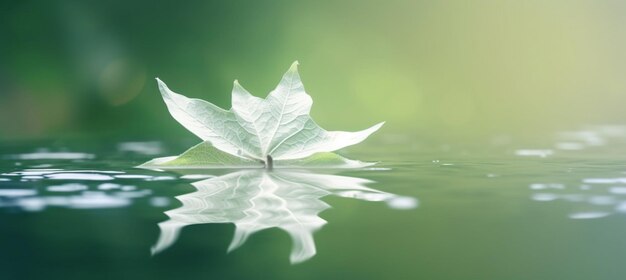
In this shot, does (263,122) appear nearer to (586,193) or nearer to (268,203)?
(268,203)

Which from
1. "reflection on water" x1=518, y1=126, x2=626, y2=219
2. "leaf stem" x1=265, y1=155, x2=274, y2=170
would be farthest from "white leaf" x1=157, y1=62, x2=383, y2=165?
"reflection on water" x1=518, y1=126, x2=626, y2=219

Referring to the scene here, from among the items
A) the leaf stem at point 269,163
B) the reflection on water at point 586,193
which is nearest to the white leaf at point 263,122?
the leaf stem at point 269,163

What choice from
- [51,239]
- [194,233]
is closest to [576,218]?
[194,233]

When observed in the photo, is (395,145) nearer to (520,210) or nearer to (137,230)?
(520,210)

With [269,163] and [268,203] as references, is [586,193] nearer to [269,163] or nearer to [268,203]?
[268,203]

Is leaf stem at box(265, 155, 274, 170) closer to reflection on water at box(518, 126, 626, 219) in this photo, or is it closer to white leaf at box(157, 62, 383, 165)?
white leaf at box(157, 62, 383, 165)

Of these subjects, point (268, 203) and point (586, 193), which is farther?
point (586, 193)

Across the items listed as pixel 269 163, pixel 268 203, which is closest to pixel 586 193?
pixel 268 203

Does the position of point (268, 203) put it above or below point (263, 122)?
below

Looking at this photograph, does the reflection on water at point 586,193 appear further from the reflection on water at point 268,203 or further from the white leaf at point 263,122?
the white leaf at point 263,122
